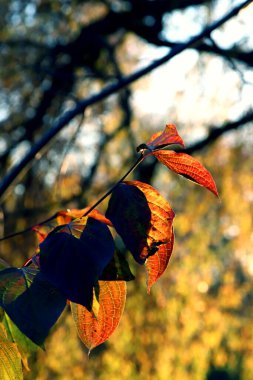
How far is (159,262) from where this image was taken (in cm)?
34

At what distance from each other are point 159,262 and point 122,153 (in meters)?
3.63

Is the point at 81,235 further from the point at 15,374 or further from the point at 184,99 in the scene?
the point at 184,99

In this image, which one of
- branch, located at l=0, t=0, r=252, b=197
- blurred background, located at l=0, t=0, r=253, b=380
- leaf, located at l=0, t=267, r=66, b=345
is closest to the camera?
leaf, located at l=0, t=267, r=66, b=345

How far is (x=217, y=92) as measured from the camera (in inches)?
142

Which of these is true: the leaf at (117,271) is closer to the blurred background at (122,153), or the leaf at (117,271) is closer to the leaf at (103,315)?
the leaf at (103,315)

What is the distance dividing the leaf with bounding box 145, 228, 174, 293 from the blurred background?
275 cm

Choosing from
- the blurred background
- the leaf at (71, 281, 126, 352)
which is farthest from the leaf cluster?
the blurred background

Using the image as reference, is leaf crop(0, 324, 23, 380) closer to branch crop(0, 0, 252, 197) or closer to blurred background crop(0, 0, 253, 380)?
branch crop(0, 0, 252, 197)

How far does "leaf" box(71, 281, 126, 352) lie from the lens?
12.8 inches

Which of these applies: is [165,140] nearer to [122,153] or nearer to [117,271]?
[117,271]

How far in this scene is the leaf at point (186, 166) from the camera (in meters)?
0.35

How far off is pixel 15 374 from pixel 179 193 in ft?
11.7

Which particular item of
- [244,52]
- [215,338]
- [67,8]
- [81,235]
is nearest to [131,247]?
[81,235]

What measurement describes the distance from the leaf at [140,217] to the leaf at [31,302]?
0.04m
